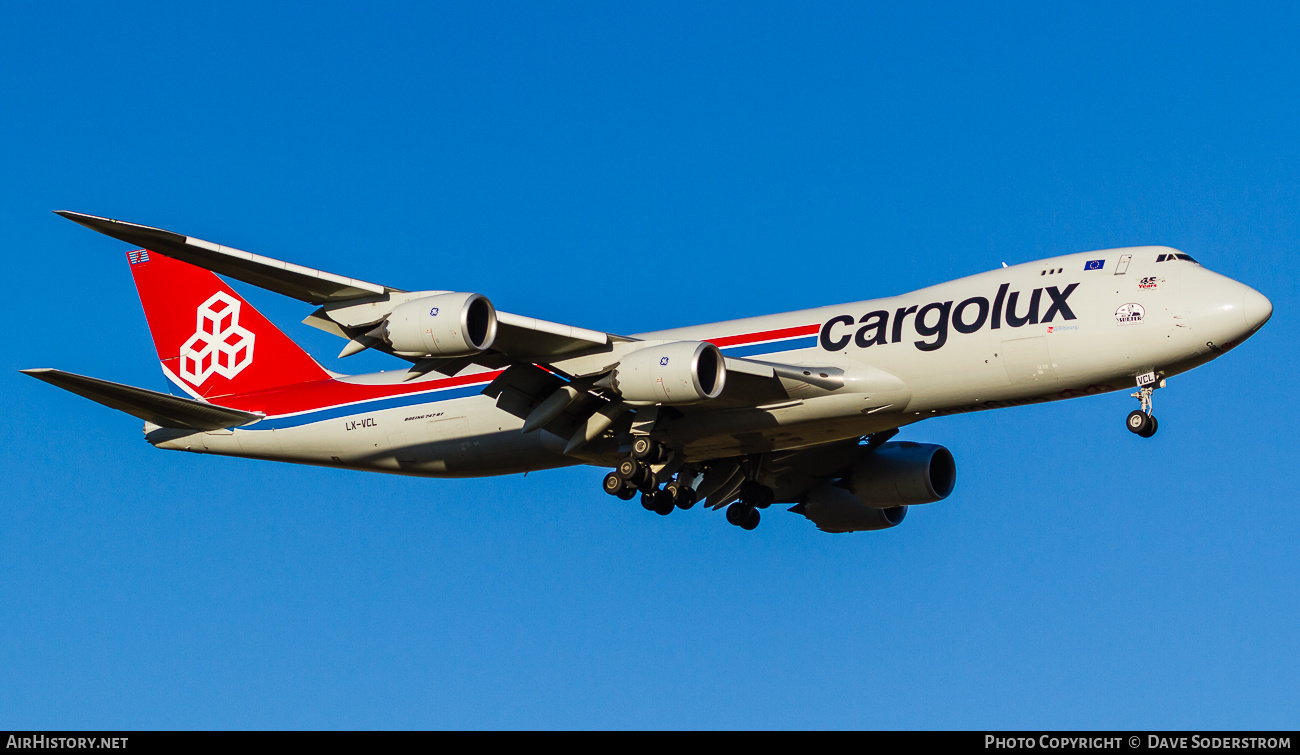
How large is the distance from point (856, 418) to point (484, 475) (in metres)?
10.2

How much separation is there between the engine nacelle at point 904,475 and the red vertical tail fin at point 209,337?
1519cm

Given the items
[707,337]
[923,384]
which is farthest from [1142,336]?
[707,337]

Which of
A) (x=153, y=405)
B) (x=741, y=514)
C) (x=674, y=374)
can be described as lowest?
(x=674, y=374)

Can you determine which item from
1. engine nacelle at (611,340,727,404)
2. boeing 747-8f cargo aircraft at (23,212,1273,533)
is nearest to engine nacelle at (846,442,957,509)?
boeing 747-8f cargo aircraft at (23,212,1273,533)

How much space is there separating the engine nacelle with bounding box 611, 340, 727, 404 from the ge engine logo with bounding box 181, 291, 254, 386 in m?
14.2

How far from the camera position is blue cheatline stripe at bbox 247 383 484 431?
34.9 m

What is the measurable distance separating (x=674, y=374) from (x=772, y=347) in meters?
3.80

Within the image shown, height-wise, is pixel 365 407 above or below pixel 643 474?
above

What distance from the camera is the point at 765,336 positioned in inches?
1272

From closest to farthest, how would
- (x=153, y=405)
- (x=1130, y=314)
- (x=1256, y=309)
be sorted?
(x=1256, y=309)
(x=1130, y=314)
(x=153, y=405)

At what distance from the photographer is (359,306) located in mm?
29172

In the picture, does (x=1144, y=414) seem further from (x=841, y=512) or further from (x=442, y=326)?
(x=442, y=326)

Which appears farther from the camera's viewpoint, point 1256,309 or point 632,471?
point 632,471

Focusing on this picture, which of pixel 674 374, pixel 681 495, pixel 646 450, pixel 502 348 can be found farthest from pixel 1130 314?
pixel 502 348
